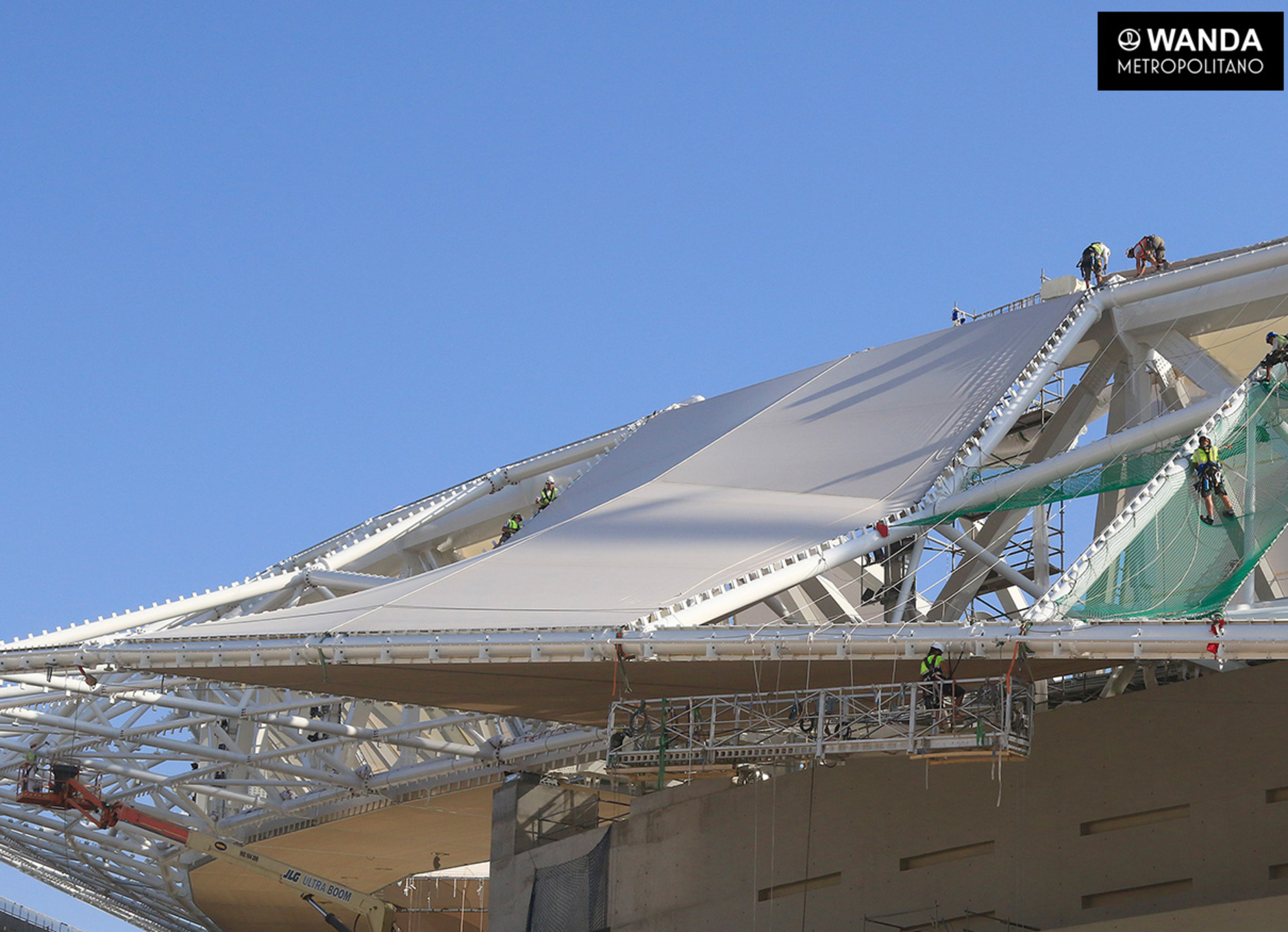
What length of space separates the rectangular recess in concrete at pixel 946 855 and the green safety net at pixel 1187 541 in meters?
9.92

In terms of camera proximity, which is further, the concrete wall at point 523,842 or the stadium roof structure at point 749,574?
the concrete wall at point 523,842

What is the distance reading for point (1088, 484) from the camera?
28.8m

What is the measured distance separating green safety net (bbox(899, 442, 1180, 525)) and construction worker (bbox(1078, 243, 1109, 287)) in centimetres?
994

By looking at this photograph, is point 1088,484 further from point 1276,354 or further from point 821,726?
point 821,726

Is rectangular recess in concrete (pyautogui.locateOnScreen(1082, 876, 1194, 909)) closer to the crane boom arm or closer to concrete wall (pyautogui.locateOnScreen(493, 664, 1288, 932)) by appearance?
concrete wall (pyautogui.locateOnScreen(493, 664, 1288, 932))

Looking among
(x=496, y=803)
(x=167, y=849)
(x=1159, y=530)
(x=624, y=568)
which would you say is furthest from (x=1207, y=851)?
(x=167, y=849)

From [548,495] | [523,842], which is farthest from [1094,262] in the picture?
[523,842]

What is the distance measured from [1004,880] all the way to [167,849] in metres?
34.7

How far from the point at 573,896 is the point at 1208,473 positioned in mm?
21367

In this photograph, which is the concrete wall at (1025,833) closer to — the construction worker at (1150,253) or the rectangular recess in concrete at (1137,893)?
the rectangular recess in concrete at (1137,893)

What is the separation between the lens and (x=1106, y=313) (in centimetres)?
3647

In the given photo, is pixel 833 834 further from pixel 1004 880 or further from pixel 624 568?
pixel 624 568

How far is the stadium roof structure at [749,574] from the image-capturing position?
24.9 metres

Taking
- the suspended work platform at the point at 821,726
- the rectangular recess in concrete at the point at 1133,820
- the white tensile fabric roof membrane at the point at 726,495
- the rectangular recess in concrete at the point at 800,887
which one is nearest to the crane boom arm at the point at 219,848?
the rectangular recess in concrete at the point at 800,887
